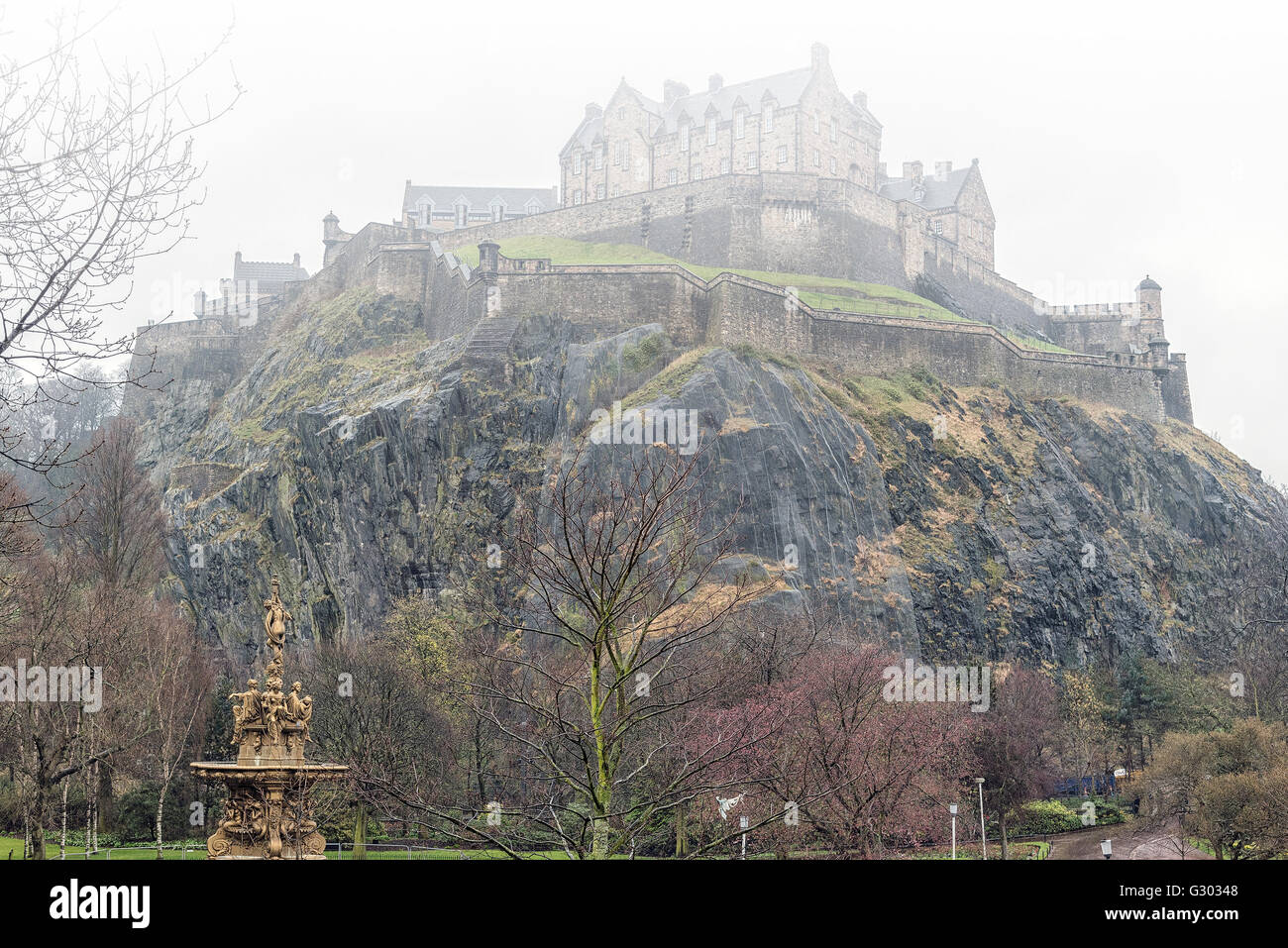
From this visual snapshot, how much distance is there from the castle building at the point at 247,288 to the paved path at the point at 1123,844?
53.0m

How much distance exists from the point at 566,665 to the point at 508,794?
6457mm

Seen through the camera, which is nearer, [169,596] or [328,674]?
[328,674]

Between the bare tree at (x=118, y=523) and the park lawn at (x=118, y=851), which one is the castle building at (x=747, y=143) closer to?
the bare tree at (x=118, y=523)

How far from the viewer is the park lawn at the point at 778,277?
58750 mm

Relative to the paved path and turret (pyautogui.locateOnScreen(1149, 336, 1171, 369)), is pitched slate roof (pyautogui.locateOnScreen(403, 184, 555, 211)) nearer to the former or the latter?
turret (pyautogui.locateOnScreen(1149, 336, 1171, 369))

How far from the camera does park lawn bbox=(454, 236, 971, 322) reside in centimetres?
5875

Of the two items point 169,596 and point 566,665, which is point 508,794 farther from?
point 169,596

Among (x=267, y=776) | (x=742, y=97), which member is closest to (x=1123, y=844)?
(x=267, y=776)

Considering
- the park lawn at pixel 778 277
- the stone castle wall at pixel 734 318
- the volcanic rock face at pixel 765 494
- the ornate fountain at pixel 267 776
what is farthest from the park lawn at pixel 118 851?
the park lawn at pixel 778 277

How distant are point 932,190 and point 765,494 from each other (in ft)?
138

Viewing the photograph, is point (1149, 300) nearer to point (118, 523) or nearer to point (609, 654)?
point (118, 523)

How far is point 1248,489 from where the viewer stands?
61.8m
